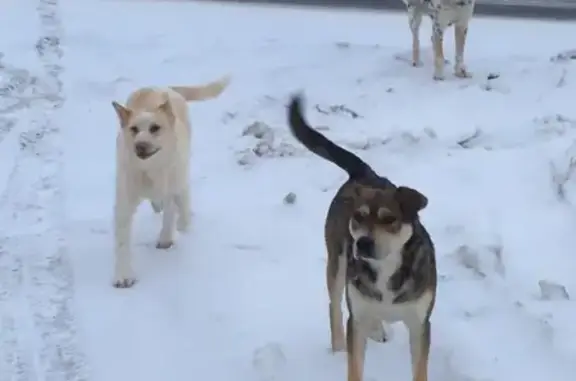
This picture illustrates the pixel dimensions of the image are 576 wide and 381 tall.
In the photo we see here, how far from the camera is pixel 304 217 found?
19.6ft

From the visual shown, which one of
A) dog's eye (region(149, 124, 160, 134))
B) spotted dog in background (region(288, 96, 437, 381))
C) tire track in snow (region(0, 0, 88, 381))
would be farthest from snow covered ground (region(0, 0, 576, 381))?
dog's eye (region(149, 124, 160, 134))

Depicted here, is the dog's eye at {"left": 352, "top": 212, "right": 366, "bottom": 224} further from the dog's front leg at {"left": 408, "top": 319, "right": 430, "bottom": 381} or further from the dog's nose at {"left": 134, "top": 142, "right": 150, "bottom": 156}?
the dog's nose at {"left": 134, "top": 142, "right": 150, "bottom": 156}

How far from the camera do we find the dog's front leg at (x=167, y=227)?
556 centimetres

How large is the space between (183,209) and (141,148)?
77 cm

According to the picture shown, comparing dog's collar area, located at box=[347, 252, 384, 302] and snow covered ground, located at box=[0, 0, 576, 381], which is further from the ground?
dog's collar area, located at box=[347, 252, 384, 302]

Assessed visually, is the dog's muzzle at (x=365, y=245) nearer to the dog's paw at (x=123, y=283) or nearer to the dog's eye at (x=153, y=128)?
the dog's eye at (x=153, y=128)

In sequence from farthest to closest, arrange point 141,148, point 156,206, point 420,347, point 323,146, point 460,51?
point 460,51
point 156,206
point 141,148
point 323,146
point 420,347

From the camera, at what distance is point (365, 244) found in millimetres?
3602

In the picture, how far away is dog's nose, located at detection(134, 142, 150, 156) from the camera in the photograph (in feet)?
16.3

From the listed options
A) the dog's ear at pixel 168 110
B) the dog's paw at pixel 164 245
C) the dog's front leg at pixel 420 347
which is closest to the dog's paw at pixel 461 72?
the dog's paw at pixel 164 245

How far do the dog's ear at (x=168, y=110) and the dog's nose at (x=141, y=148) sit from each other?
183mm

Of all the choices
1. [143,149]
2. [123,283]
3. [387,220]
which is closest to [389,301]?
[387,220]

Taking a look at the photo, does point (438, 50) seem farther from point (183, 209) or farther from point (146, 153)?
point (146, 153)

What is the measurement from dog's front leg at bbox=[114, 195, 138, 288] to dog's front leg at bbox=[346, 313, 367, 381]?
1.53m
